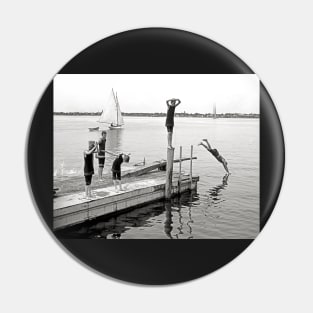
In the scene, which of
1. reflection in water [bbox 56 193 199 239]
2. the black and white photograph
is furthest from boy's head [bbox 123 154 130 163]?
reflection in water [bbox 56 193 199 239]

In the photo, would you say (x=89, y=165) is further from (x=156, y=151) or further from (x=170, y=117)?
(x=170, y=117)

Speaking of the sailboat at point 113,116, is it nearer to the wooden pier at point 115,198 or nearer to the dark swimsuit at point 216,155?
the wooden pier at point 115,198

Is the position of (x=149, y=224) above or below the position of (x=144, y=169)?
below

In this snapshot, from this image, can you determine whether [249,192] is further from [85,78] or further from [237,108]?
[85,78]

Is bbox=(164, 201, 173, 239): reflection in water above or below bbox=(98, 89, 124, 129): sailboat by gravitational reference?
below

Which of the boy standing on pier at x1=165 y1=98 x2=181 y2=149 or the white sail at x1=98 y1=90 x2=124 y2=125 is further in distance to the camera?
the boy standing on pier at x1=165 y1=98 x2=181 y2=149

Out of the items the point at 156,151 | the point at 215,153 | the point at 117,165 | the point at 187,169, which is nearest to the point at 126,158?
the point at 117,165

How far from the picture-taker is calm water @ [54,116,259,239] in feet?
13.4

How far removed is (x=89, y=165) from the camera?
415 centimetres

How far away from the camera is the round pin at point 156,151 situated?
4078 mm

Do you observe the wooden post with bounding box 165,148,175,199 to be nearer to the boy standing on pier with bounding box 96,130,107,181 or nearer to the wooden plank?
the wooden plank

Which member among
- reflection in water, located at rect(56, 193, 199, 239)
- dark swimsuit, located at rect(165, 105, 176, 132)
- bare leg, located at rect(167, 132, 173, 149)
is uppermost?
dark swimsuit, located at rect(165, 105, 176, 132)

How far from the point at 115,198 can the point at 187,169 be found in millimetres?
548

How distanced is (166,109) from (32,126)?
3.05 feet
